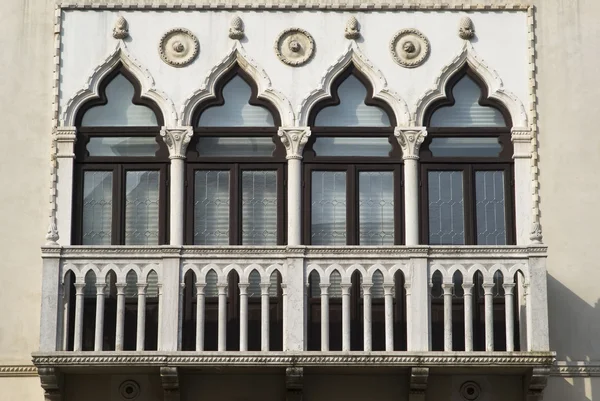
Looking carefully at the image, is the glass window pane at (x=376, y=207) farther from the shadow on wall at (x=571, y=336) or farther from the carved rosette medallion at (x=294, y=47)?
the shadow on wall at (x=571, y=336)

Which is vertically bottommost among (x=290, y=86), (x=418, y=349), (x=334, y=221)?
(x=418, y=349)

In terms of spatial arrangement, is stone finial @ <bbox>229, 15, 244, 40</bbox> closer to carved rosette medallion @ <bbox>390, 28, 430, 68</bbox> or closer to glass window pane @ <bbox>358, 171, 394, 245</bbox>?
carved rosette medallion @ <bbox>390, 28, 430, 68</bbox>

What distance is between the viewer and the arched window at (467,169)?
21.6 m

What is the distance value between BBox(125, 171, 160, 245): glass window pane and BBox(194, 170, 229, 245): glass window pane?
0.53m

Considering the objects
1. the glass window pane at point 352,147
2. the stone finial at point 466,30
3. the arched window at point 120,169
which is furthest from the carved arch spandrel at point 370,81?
the arched window at point 120,169

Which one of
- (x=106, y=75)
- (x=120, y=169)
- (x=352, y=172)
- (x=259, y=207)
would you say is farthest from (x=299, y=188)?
(x=106, y=75)

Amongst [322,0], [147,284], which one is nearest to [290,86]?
[322,0]

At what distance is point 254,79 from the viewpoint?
21922mm

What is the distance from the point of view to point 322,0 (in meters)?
22.1

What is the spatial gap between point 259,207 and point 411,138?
2139 mm

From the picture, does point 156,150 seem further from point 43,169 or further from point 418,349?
point 418,349

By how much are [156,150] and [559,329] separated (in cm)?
563

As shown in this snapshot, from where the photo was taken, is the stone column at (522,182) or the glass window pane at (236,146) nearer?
the stone column at (522,182)

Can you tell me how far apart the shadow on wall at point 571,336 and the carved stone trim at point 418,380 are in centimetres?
158
